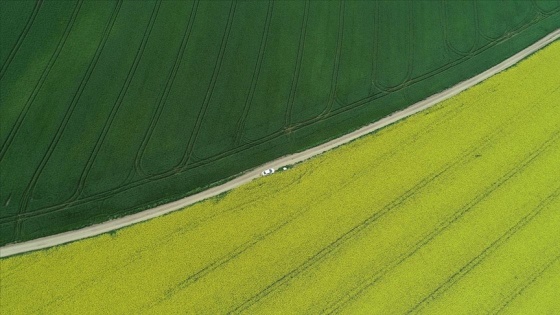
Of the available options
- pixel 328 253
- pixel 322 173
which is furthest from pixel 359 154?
pixel 328 253

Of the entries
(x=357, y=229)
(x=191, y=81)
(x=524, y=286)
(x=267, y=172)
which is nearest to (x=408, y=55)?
(x=357, y=229)

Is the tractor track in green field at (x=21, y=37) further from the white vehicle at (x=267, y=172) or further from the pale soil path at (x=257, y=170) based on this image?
the white vehicle at (x=267, y=172)

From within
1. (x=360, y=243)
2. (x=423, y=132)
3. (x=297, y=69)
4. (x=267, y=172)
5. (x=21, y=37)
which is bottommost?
(x=360, y=243)

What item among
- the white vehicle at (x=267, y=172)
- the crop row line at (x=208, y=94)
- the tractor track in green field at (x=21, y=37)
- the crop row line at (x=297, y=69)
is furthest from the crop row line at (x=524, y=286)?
the tractor track in green field at (x=21, y=37)

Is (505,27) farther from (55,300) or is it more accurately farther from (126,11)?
(55,300)

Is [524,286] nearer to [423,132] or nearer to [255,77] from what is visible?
[423,132]

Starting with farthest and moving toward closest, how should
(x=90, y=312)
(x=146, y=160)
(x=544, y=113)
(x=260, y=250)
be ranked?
(x=544, y=113) → (x=146, y=160) → (x=260, y=250) → (x=90, y=312)
